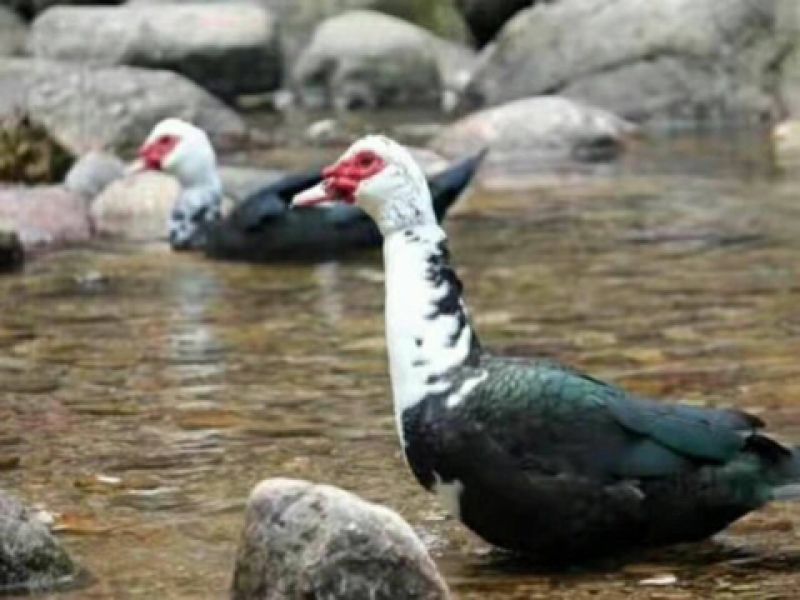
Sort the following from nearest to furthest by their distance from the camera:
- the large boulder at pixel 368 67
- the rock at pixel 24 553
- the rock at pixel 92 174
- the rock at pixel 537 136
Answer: the rock at pixel 24 553, the rock at pixel 92 174, the rock at pixel 537 136, the large boulder at pixel 368 67

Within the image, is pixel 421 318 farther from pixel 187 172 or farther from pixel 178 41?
pixel 178 41

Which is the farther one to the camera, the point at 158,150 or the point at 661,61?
the point at 661,61

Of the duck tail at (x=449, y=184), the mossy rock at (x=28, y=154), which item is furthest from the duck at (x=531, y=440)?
the mossy rock at (x=28, y=154)

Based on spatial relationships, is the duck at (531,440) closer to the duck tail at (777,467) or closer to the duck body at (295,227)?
the duck tail at (777,467)

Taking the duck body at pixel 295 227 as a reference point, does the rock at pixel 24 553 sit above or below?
above

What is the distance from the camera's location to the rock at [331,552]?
4.98 metres

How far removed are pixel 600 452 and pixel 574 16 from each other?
665 inches

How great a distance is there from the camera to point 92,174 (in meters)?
15.1

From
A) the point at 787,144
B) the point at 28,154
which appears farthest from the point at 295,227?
the point at 787,144

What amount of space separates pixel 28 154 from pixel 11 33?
11799 millimetres

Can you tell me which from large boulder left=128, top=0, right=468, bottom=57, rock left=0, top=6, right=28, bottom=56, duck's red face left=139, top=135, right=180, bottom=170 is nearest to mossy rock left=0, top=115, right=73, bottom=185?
duck's red face left=139, top=135, right=180, bottom=170

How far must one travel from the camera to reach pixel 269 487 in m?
5.17

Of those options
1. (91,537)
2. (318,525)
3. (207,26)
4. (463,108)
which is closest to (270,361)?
(91,537)

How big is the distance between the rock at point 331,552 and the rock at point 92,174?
31.6 feet
